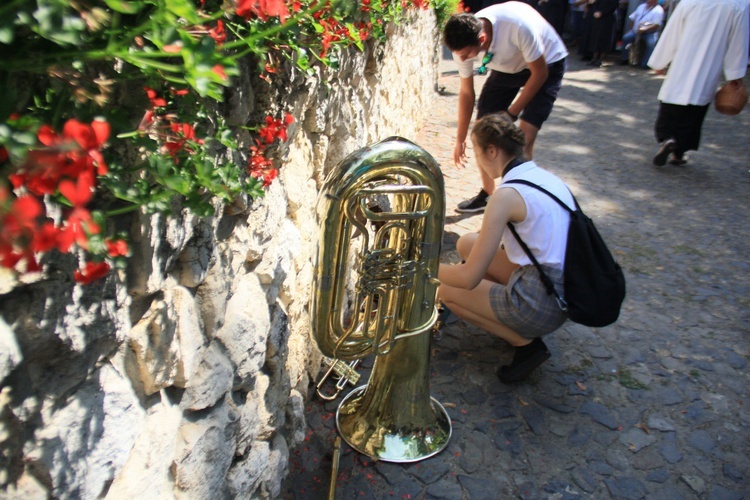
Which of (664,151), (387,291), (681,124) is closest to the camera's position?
(387,291)

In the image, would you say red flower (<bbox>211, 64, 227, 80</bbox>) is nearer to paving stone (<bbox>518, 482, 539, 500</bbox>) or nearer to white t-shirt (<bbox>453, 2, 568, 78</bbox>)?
paving stone (<bbox>518, 482, 539, 500</bbox>)

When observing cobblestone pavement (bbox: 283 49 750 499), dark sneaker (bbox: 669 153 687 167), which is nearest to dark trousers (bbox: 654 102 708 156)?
dark sneaker (bbox: 669 153 687 167)

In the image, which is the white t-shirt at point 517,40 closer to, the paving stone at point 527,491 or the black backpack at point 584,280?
the black backpack at point 584,280

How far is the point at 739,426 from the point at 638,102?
7.03 meters

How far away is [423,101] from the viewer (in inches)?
277

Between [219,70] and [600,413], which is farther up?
[219,70]

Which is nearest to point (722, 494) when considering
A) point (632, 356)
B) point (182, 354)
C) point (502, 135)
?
point (632, 356)

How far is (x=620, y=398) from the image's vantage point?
2.98 m

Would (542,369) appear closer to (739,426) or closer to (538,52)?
(739,426)

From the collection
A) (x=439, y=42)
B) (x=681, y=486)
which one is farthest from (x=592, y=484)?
(x=439, y=42)

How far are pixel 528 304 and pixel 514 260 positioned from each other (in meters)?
0.22

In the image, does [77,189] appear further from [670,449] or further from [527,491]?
[670,449]

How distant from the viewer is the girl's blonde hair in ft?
9.92

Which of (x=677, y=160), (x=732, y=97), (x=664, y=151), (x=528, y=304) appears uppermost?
(x=732, y=97)
